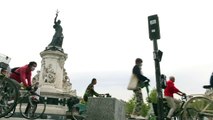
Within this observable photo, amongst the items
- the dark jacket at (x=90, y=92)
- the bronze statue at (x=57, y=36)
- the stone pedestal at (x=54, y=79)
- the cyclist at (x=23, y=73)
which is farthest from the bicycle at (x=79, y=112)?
the bronze statue at (x=57, y=36)

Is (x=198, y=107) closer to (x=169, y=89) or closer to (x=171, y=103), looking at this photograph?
(x=171, y=103)

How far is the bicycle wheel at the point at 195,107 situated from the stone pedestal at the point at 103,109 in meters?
2.33

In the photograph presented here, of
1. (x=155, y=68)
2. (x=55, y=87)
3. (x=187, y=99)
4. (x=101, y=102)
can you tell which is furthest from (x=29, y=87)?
(x=55, y=87)

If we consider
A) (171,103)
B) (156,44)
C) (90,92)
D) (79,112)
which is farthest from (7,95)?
(79,112)

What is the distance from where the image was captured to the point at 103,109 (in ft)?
27.2

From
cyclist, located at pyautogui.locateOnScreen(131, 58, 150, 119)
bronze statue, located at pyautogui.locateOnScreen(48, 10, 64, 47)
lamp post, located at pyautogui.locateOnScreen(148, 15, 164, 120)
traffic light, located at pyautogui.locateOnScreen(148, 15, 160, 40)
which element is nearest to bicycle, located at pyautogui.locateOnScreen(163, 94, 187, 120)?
cyclist, located at pyautogui.locateOnScreen(131, 58, 150, 119)

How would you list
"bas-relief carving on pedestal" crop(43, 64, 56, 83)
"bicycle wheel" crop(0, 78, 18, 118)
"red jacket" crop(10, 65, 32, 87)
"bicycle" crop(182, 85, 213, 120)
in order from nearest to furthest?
"bicycle wheel" crop(0, 78, 18, 118) < "red jacket" crop(10, 65, 32, 87) < "bicycle" crop(182, 85, 213, 120) < "bas-relief carving on pedestal" crop(43, 64, 56, 83)

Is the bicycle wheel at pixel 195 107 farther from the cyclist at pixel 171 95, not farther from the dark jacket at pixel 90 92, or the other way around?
the dark jacket at pixel 90 92

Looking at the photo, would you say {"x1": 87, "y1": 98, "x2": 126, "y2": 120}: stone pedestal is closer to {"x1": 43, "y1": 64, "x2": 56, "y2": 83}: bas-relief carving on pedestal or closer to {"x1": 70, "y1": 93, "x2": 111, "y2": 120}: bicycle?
{"x1": 70, "y1": 93, "x2": 111, "y2": 120}: bicycle

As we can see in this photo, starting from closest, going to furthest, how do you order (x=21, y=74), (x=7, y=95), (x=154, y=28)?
1. (x=7, y=95)
2. (x=154, y=28)
3. (x=21, y=74)

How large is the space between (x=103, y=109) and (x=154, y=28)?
2046 millimetres

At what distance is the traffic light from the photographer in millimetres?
8038

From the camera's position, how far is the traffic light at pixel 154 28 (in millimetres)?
8038

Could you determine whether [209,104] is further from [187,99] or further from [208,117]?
[187,99]
